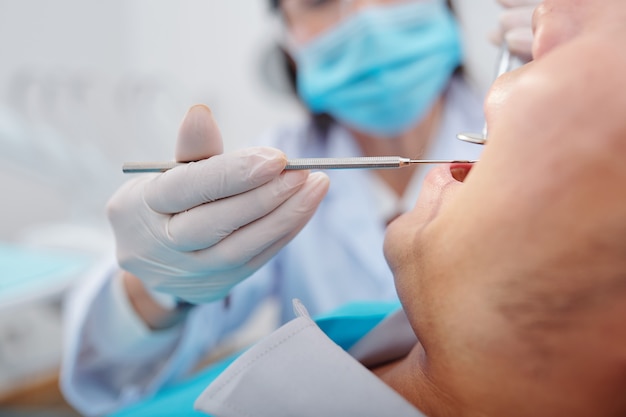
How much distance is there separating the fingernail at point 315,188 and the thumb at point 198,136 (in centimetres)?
13

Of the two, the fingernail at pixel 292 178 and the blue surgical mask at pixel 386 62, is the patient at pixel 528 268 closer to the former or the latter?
the fingernail at pixel 292 178

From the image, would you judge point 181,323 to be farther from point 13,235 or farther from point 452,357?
point 13,235

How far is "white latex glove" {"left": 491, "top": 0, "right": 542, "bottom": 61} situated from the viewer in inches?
29.5

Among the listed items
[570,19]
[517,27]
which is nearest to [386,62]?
[517,27]

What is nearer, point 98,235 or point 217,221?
point 217,221

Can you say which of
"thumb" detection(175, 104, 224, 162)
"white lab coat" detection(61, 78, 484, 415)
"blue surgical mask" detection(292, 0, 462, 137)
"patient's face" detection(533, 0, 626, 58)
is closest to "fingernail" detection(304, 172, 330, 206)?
"thumb" detection(175, 104, 224, 162)

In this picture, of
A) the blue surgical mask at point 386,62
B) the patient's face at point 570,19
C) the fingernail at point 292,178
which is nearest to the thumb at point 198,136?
the fingernail at point 292,178

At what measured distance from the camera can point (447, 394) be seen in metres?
0.58

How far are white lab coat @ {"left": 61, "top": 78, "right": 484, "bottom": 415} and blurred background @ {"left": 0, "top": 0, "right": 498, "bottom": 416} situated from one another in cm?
29

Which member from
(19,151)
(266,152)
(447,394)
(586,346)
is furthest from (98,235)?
(586,346)

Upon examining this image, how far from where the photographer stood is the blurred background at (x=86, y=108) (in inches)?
67.2

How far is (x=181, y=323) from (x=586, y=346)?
0.83 meters

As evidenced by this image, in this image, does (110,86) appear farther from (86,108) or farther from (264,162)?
(264,162)

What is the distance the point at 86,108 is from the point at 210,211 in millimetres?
1503
